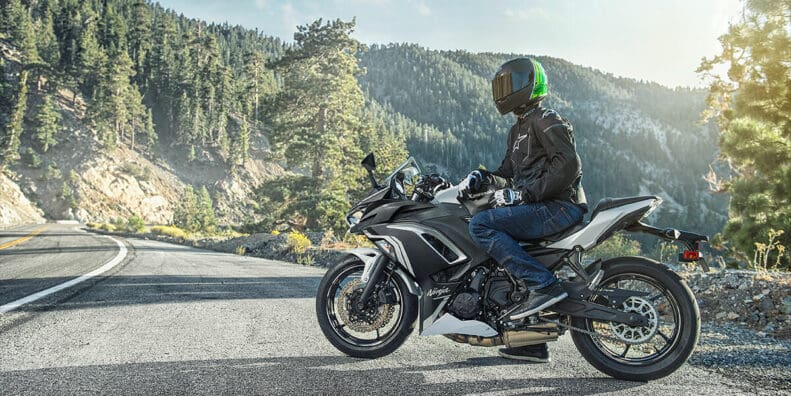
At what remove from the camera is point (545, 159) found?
383cm

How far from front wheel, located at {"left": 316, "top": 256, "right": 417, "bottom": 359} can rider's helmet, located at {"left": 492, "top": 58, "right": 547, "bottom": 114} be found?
1.72m

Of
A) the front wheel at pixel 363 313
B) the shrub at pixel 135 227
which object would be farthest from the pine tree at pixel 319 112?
the front wheel at pixel 363 313

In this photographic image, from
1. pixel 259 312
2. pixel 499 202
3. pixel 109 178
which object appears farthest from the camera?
pixel 109 178

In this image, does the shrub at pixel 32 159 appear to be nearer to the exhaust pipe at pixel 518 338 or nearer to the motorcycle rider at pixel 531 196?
the motorcycle rider at pixel 531 196

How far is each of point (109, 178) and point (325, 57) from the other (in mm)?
57298

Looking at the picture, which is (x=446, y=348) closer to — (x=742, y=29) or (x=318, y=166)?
(x=742, y=29)

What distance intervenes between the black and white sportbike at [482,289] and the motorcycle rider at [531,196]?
0.13 meters

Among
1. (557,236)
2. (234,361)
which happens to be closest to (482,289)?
(557,236)

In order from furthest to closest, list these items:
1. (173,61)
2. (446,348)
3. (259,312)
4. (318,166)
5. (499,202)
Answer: (173,61) → (318,166) → (259,312) → (446,348) → (499,202)

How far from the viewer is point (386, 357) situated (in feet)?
12.6

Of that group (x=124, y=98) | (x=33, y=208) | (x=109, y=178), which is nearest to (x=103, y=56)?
(x=124, y=98)

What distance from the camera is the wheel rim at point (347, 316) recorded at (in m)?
3.97

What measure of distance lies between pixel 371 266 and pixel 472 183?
1.07m

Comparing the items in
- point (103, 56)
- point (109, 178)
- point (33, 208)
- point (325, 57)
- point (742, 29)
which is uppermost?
point (103, 56)
